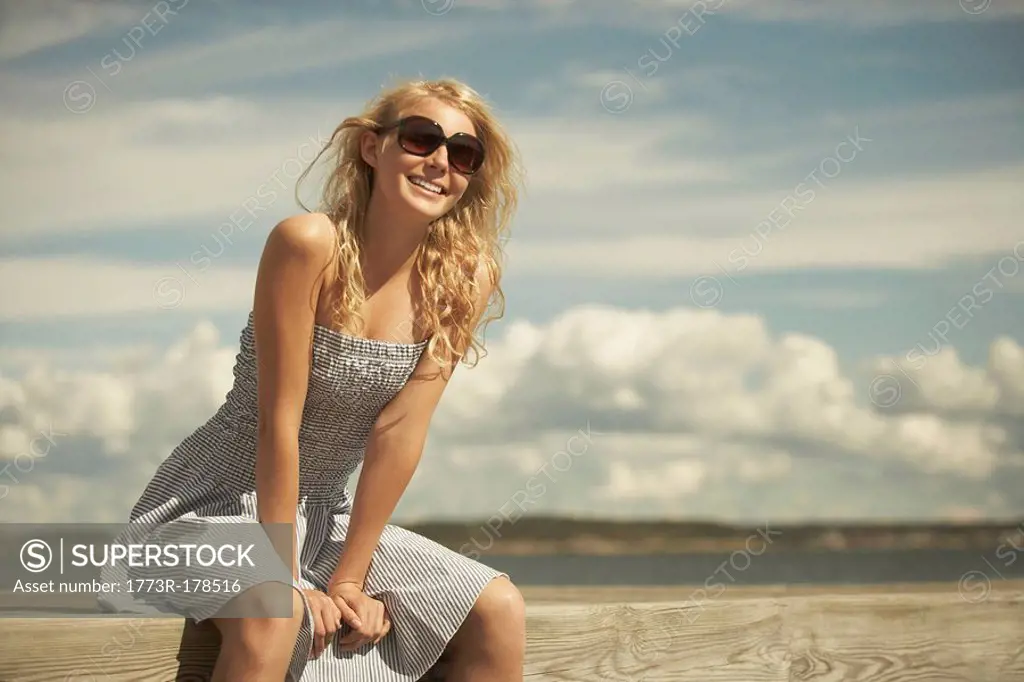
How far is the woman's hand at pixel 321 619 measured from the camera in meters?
2.54

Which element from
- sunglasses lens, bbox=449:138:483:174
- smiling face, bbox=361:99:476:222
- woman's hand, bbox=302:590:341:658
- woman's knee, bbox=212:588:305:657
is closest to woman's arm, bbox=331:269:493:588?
woman's hand, bbox=302:590:341:658

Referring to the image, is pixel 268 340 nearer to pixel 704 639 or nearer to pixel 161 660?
pixel 161 660

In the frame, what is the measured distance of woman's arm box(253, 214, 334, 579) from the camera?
8.64 ft

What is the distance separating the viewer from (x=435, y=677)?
2.80 m

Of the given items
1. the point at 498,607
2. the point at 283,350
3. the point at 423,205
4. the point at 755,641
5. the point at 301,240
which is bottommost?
the point at 755,641

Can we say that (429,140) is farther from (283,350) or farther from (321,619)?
(321,619)

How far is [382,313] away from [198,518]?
680 mm

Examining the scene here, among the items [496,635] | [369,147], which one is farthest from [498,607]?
[369,147]

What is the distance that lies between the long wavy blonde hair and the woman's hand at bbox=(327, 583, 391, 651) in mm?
613

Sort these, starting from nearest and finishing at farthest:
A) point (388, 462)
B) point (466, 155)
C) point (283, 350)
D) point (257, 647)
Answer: point (257, 647)
point (283, 350)
point (388, 462)
point (466, 155)

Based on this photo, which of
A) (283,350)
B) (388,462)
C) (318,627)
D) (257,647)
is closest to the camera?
(257,647)

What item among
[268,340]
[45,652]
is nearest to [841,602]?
[268,340]

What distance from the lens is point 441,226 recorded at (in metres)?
3.08

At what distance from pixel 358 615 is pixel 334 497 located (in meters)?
0.42
